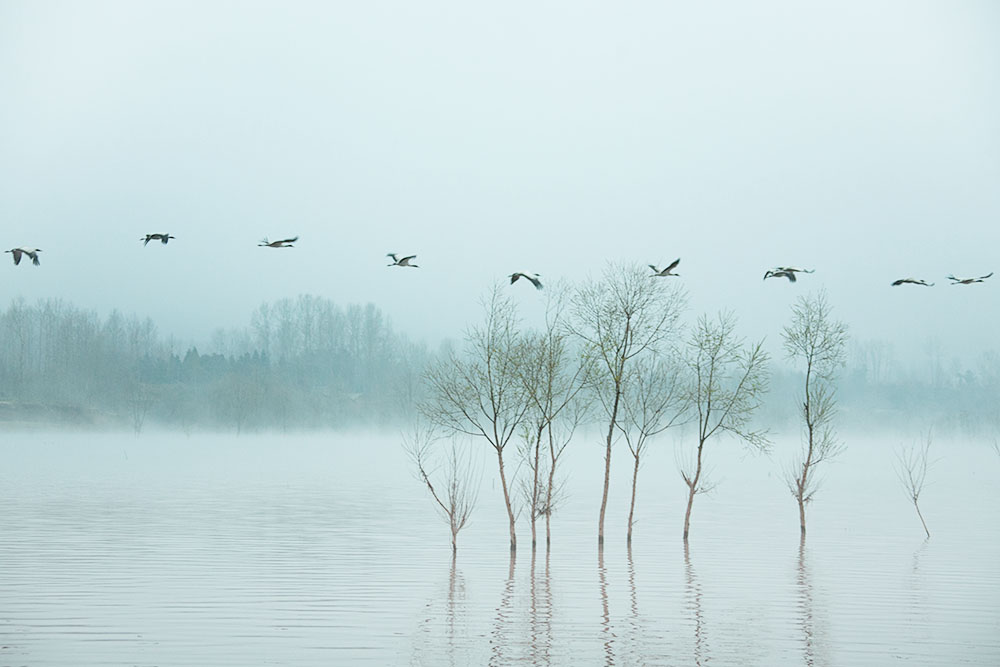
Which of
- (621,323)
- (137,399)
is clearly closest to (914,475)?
(621,323)

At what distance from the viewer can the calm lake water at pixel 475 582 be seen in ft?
56.3

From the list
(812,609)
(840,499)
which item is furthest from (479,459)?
(812,609)

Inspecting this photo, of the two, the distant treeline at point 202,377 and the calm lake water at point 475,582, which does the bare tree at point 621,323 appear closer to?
the calm lake water at point 475,582

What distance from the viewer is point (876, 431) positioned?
15662cm

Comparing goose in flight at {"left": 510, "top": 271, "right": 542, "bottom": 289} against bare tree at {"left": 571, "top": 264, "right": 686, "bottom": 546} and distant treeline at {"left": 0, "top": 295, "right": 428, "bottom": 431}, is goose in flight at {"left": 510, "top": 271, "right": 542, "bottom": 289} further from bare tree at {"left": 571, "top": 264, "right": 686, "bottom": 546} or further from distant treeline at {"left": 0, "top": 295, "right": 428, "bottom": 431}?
distant treeline at {"left": 0, "top": 295, "right": 428, "bottom": 431}

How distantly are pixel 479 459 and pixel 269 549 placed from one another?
60.1 meters

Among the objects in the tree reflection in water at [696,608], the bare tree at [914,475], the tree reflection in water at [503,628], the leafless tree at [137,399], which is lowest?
the tree reflection in water at [503,628]

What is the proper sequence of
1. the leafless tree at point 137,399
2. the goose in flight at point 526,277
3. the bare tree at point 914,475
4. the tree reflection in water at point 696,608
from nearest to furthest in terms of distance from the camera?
the tree reflection in water at point 696,608 → the goose in flight at point 526,277 → the bare tree at point 914,475 → the leafless tree at point 137,399

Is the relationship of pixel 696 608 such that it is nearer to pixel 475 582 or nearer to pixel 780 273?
pixel 475 582

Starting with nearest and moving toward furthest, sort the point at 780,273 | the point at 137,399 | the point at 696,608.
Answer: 1. the point at 696,608
2. the point at 780,273
3. the point at 137,399

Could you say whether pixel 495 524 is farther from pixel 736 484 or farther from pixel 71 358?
pixel 71 358

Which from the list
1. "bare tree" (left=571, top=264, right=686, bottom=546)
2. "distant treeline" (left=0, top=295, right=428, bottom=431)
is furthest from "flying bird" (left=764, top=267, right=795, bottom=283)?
"distant treeline" (left=0, top=295, right=428, bottom=431)

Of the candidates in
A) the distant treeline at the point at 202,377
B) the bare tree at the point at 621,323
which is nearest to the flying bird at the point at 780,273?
the bare tree at the point at 621,323

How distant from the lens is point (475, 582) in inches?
994
